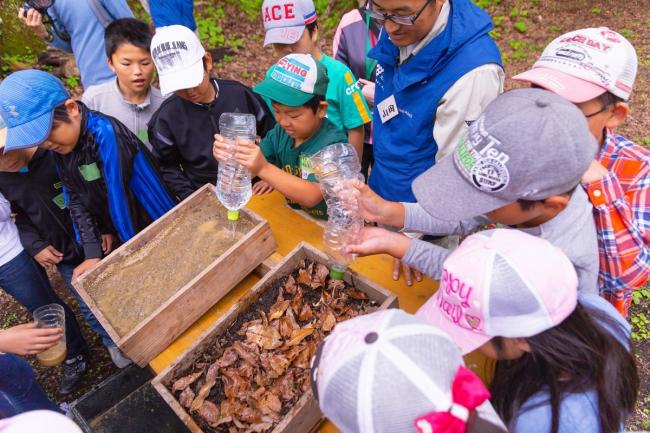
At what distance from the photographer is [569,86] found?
5.47 feet

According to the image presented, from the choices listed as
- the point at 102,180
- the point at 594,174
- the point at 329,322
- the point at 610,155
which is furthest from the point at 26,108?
the point at 610,155

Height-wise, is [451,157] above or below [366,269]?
above

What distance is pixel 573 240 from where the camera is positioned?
1.45 meters

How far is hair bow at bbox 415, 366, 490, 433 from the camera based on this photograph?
0.93m

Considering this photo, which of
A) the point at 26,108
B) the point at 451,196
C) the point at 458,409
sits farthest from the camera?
the point at 26,108

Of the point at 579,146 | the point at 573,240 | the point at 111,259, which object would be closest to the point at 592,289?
the point at 573,240

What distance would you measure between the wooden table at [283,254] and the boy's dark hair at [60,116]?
1.22 meters

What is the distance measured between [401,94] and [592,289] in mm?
1339

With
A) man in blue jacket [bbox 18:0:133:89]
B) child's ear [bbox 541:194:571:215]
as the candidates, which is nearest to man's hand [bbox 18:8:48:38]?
man in blue jacket [bbox 18:0:133:89]

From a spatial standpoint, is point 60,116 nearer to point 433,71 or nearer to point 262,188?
point 262,188

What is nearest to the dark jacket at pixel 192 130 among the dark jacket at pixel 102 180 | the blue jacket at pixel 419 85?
the dark jacket at pixel 102 180

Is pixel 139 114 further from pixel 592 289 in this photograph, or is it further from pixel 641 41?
pixel 641 41

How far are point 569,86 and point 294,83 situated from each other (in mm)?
1317

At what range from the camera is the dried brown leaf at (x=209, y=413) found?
1661 millimetres
